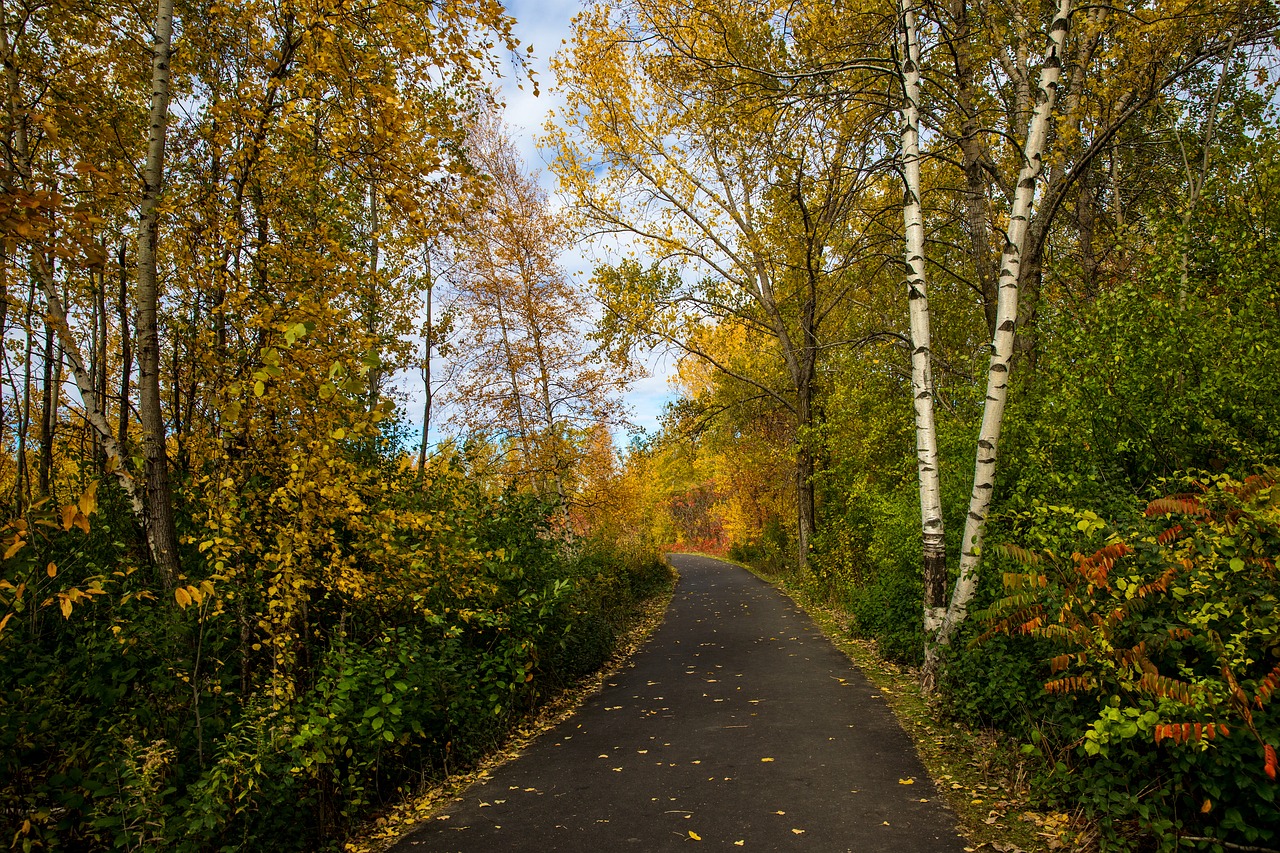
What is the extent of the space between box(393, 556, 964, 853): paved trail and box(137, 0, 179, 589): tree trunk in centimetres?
310

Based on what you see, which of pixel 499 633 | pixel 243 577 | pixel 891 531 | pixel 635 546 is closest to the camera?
pixel 243 577

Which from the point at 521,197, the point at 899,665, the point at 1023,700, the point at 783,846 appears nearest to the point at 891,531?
the point at 899,665

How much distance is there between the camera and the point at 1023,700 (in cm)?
483

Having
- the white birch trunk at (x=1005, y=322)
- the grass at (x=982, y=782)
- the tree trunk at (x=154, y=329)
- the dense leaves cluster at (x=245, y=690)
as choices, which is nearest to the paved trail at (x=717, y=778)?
the grass at (x=982, y=782)

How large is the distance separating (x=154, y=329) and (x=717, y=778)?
586cm

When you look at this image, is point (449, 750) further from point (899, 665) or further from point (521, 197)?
point (521, 197)

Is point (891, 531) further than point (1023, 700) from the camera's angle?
Yes

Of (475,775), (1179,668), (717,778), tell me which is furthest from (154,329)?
(1179,668)

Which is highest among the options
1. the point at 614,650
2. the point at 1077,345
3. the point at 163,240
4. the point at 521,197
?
the point at 521,197

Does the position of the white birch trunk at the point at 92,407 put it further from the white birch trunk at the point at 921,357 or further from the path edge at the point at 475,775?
the white birch trunk at the point at 921,357

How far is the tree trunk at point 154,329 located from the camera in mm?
5250

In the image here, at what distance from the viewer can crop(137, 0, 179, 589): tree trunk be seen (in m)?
5.25

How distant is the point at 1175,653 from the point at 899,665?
5.70m

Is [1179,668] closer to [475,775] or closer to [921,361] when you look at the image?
[921,361]
